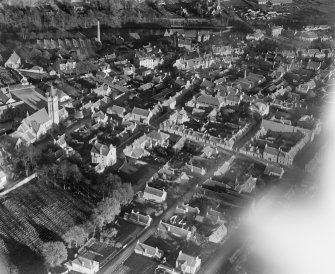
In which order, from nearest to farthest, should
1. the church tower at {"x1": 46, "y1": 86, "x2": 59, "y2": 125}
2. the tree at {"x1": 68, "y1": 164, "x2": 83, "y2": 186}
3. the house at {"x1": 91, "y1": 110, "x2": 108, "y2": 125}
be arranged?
the tree at {"x1": 68, "y1": 164, "x2": 83, "y2": 186} → the church tower at {"x1": 46, "y1": 86, "x2": 59, "y2": 125} → the house at {"x1": 91, "y1": 110, "x2": 108, "y2": 125}

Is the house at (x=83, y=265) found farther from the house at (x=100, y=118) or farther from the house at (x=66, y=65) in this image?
the house at (x=66, y=65)

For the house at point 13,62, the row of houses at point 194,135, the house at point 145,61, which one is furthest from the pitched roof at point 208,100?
the house at point 13,62

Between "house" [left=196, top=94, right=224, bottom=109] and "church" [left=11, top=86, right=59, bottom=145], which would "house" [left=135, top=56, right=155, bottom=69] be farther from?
"church" [left=11, top=86, right=59, bottom=145]

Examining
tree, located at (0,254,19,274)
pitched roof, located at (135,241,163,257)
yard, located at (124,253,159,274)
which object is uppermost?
pitched roof, located at (135,241,163,257)

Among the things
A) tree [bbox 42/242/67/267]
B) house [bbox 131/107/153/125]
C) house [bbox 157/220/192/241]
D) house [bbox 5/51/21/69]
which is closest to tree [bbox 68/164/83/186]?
house [bbox 157/220/192/241]

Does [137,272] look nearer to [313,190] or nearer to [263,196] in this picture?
[263,196]

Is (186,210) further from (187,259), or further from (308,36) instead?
(308,36)
